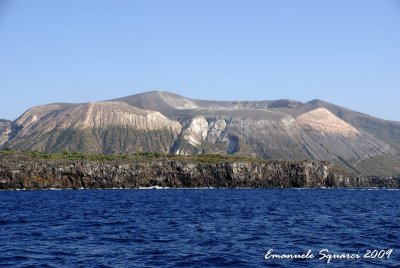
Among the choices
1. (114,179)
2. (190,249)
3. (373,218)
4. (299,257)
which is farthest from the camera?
(114,179)

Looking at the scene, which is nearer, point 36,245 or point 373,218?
point 36,245

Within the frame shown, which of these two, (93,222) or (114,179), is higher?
(93,222)

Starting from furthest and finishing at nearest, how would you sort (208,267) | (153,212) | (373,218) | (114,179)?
(114,179), (153,212), (373,218), (208,267)

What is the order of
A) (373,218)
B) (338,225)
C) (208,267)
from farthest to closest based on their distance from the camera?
(373,218) < (338,225) < (208,267)

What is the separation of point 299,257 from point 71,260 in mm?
15785

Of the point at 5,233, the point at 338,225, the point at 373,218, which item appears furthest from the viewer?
the point at 373,218

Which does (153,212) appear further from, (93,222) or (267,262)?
(267,262)

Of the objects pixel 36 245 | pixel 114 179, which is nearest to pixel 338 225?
pixel 36 245

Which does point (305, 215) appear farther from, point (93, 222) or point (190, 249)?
point (190, 249)

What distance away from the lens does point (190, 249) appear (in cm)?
4478

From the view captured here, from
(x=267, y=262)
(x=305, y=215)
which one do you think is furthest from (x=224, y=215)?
(x=267, y=262)

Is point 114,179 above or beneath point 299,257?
beneath

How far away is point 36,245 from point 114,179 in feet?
490

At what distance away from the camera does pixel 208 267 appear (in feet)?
125
